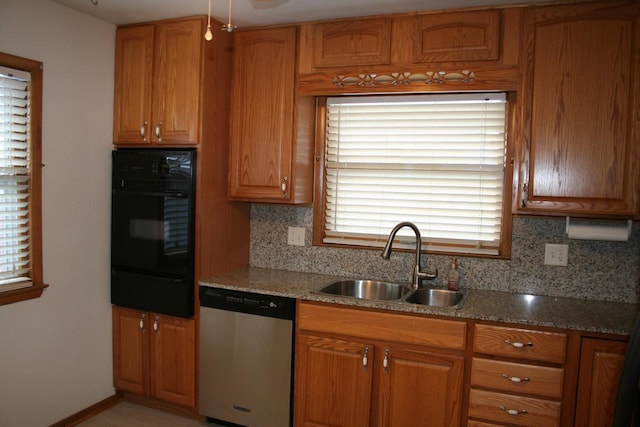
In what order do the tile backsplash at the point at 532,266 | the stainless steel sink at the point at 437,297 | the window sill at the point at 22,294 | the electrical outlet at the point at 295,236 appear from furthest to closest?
the electrical outlet at the point at 295,236 → the stainless steel sink at the point at 437,297 → the tile backsplash at the point at 532,266 → the window sill at the point at 22,294

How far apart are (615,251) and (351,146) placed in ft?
5.11

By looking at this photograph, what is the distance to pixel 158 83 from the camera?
2.76 m

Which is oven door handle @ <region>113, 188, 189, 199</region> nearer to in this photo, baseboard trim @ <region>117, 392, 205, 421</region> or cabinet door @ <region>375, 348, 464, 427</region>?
baseboard trim @ <region>117, 392, 205, 421</region>

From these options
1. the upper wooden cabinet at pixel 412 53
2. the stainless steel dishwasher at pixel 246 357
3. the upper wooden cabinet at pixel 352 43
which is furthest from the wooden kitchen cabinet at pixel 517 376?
the upper wooden cabinet at pixel 352 43

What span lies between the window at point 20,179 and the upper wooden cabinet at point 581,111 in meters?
2.47

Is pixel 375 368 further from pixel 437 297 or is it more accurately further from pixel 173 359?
pixel 173 359

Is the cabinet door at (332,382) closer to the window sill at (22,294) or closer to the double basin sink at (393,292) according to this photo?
the double basin sink at (393,292)

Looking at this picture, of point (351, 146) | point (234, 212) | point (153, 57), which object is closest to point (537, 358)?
point (351, 146)

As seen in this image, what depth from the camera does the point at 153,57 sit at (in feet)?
9.07

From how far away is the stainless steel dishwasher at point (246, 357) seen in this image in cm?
251

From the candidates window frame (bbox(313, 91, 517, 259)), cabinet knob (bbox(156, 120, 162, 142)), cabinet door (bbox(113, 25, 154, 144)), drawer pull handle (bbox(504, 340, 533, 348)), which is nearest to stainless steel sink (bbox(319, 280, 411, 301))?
window frame (bbox(313, 91, 517, 259))

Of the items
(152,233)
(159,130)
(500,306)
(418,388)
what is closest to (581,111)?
(500,306)

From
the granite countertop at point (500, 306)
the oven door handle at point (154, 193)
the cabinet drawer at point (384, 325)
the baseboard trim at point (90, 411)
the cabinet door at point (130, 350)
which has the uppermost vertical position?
the oven door handle at point (154, 193)

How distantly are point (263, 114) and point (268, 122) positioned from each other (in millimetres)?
61
